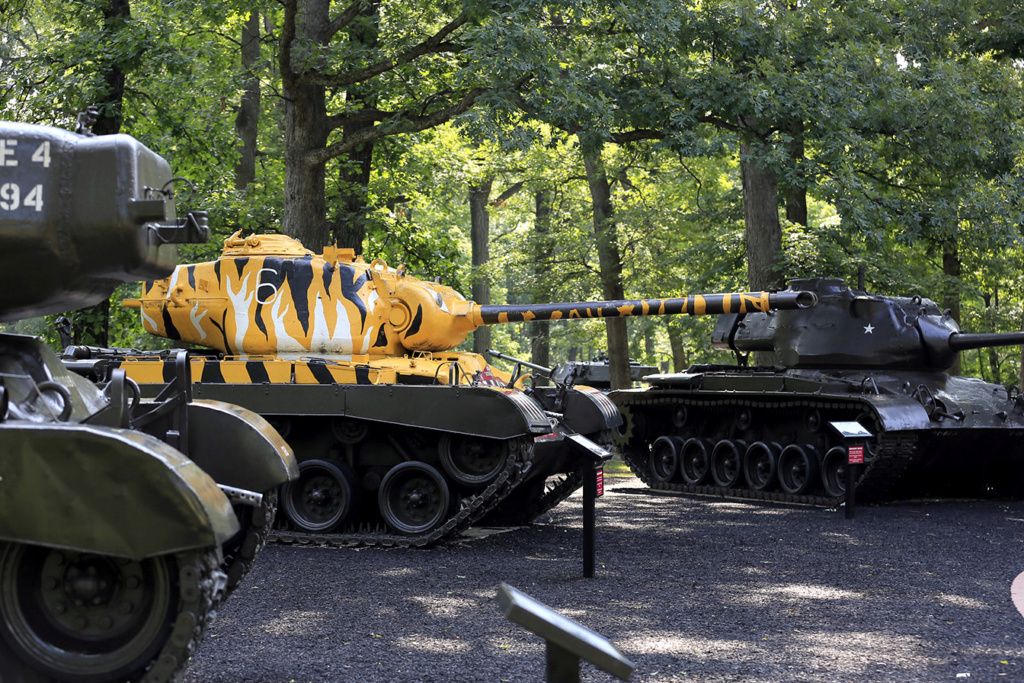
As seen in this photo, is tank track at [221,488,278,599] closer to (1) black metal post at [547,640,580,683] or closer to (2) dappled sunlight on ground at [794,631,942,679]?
(1) black metal post at [547,640,580,683]

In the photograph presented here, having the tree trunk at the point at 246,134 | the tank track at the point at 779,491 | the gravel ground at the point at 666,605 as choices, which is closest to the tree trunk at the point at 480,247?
the tree trunk at the point at 246,134

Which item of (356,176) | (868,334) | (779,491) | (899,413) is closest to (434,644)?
(899,413)

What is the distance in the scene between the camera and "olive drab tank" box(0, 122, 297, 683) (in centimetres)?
423

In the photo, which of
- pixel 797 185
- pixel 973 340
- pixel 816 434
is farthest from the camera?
pixel 797 185

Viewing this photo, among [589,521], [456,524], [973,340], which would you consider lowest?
[456,524]

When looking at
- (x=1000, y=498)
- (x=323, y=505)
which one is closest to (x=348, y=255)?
(x=323, y=505)

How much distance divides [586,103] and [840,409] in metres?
5.00

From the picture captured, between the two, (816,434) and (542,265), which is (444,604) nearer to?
(816,434)

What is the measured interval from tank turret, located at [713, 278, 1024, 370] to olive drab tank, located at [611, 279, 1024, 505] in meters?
0.01

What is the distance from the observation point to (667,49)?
15.3 meters

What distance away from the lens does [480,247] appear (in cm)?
2662

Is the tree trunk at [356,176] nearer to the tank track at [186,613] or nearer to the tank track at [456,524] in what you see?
the tank track at [456,524]

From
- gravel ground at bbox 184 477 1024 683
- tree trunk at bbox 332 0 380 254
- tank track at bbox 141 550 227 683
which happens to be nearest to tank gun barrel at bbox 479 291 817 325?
gravel ground at bbox 184 477 1024 683

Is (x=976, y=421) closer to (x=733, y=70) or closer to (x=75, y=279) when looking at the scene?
(x=733, y=70)
